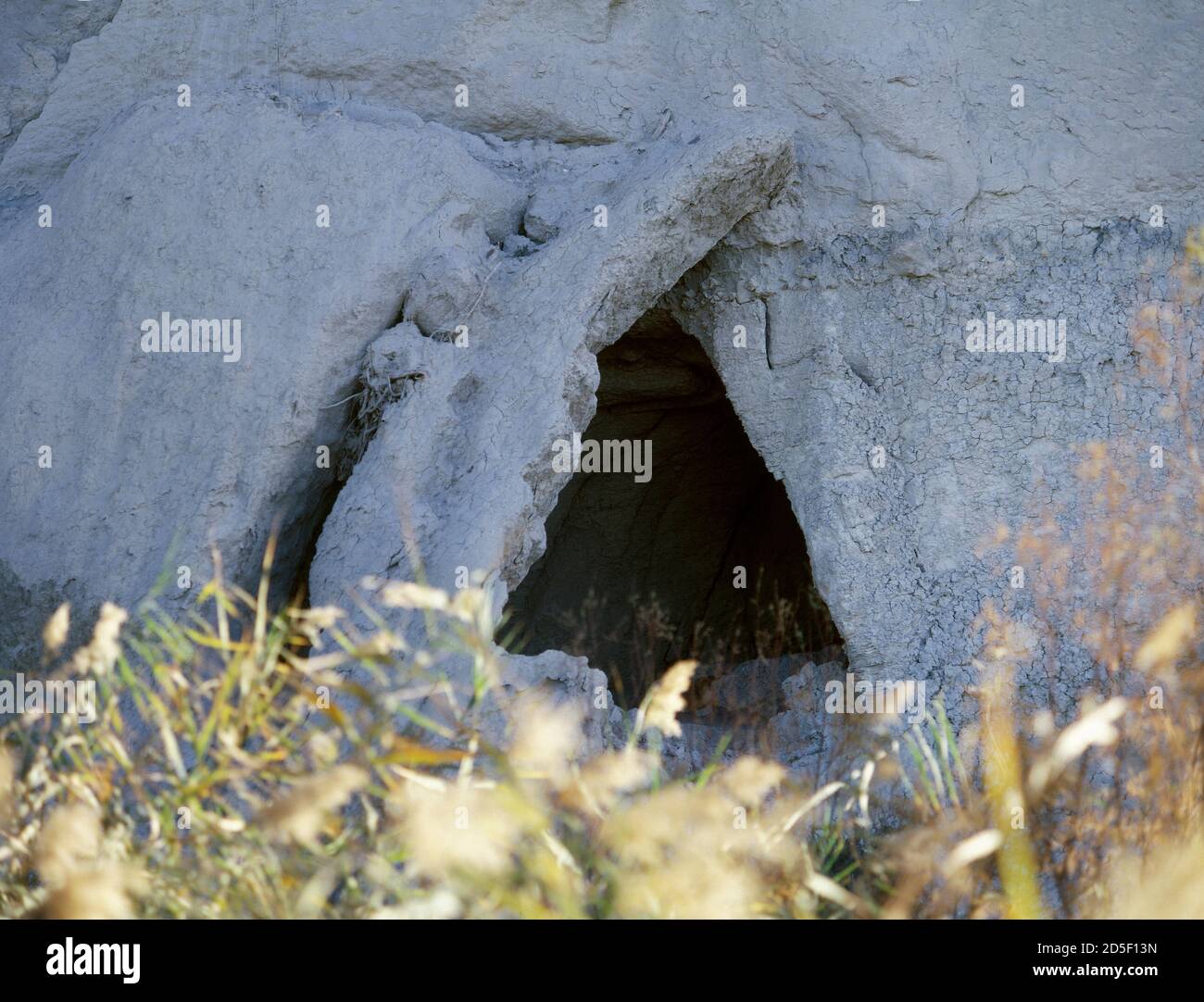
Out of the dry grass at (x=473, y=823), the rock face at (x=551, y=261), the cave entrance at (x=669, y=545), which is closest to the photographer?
the dry grass at (x=473, y=823)

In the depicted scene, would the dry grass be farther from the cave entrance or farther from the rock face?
the cave entrance

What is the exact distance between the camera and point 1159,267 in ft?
15.0

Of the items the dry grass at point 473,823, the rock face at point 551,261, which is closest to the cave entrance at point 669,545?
the rock face at point 551,261

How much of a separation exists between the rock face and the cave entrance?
1.29m

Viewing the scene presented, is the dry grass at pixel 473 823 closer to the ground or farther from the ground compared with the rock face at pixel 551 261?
closer to the ground

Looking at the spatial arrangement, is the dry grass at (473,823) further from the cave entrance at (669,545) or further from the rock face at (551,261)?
→ the cave entrance at (669,545)

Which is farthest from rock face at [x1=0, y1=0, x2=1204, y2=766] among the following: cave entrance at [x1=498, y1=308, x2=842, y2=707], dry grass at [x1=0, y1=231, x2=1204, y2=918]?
Answer: cave entrance at [x1=498, y1=308, x2=842, y2=707]

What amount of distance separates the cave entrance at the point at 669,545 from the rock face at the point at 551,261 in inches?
50.9

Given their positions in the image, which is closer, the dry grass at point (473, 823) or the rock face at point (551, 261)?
the dry grass at point (473, 823)

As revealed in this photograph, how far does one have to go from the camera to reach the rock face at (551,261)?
14.0 ft

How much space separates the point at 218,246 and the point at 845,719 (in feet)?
8.36

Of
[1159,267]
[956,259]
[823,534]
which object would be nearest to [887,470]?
[823,534]

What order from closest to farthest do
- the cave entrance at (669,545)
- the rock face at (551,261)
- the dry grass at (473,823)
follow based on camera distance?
the dry grass at (473,823), the rock face at (551,261), the cave entrance at (669,545)

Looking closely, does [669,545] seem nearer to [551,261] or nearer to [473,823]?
[551,261]
